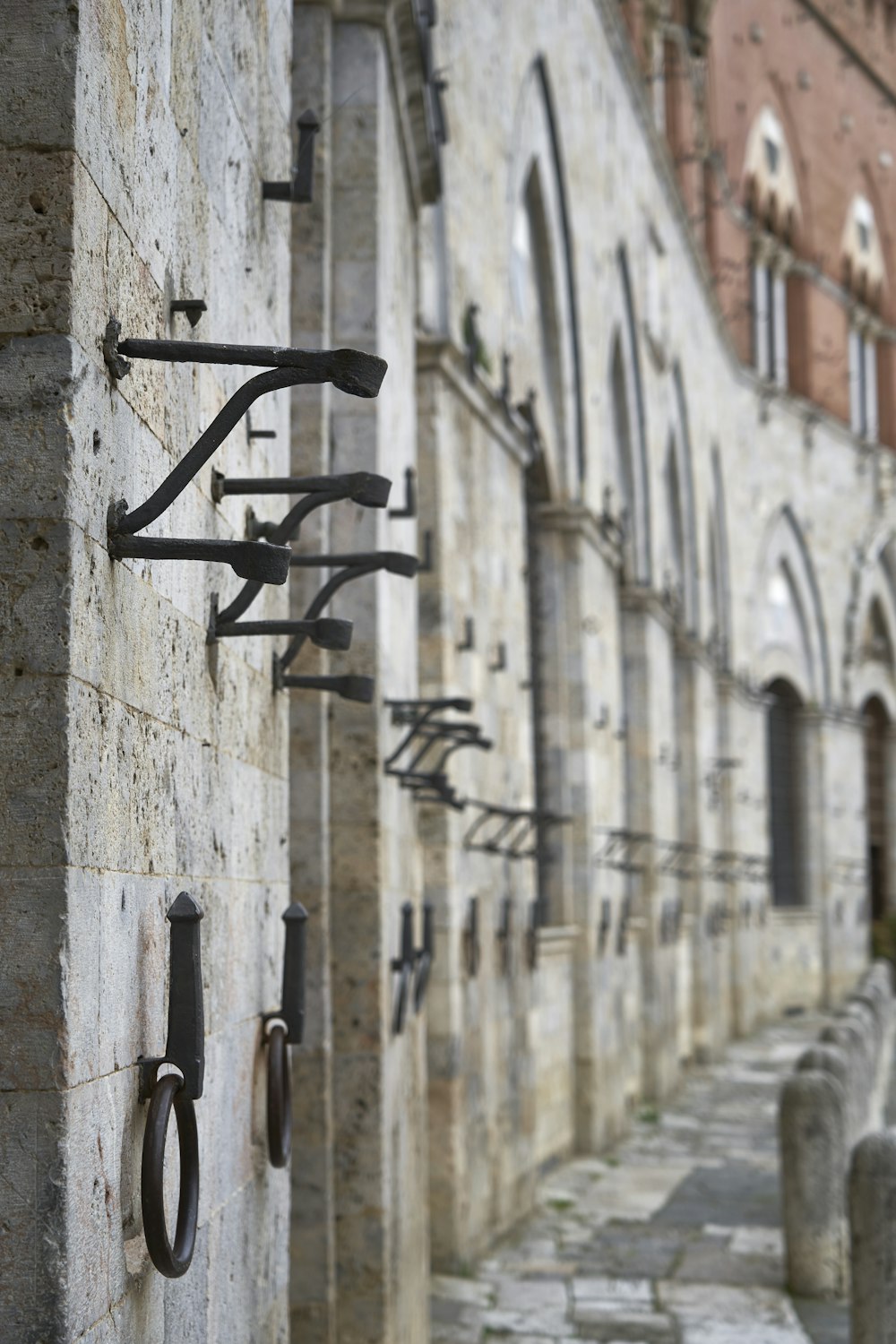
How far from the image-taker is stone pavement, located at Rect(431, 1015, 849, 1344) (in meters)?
7.17

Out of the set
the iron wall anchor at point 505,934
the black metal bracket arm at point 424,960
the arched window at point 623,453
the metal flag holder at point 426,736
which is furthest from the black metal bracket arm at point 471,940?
the arched window at point 623,453

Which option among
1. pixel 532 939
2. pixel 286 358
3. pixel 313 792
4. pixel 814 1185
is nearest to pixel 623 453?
pixel 532 939

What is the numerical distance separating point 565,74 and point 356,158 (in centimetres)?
657

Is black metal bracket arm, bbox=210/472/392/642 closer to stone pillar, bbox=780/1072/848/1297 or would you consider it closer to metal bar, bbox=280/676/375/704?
metal bar, bbox=280/676/375/704

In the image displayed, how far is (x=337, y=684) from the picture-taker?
3762 mm

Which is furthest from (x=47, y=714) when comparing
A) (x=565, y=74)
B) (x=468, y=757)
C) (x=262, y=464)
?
(x=565, y=74)

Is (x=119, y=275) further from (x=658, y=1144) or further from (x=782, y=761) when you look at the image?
(x=782, y=761)

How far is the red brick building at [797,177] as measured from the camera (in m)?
23.0

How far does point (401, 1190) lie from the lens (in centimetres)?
616

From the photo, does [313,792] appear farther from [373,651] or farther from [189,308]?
[189,308]

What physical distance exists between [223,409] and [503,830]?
7.07 m

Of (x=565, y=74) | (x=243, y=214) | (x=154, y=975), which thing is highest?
(x=565, y=74)

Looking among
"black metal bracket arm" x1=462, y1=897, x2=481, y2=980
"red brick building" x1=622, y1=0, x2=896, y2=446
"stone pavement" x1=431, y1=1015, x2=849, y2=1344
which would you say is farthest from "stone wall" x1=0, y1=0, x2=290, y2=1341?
"red brick building" x1=622, y1=0, x2=896, y2=446

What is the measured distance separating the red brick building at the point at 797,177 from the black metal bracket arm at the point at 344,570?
16.8 metres
